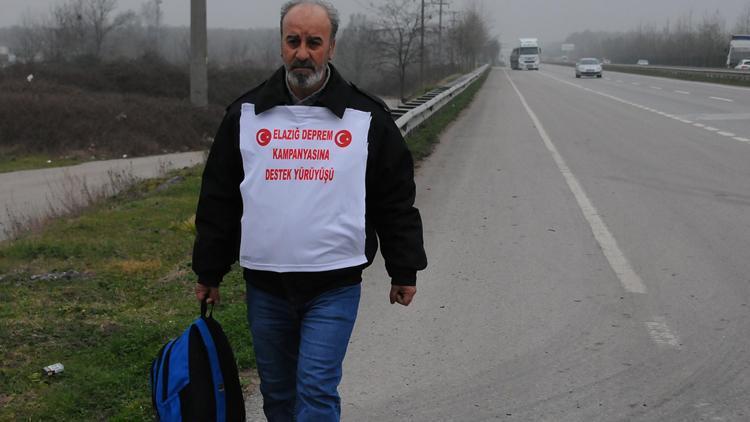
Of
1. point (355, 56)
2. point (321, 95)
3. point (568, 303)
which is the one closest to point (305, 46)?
point (321, 95)

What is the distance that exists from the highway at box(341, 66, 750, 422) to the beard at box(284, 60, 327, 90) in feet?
6.22

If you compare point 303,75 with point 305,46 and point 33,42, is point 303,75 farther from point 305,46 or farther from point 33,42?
point 33,42

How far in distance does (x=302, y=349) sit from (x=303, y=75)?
974 mm

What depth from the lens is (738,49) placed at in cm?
6644

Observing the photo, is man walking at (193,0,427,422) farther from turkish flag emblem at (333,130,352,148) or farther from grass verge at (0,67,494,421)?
grass verge at (0,67,494,421)

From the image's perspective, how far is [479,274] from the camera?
6.95 m

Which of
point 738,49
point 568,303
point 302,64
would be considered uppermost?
point 738,49

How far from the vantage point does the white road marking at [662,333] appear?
523cm

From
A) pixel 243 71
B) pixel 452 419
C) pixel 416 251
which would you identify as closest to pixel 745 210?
pixel 452 419

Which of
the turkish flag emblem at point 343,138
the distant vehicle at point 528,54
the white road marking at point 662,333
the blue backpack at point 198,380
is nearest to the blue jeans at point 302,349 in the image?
the blue backpack at point 198,380

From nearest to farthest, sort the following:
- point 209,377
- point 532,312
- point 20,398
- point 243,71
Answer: point 209,377, point 20,398, point 532,312, point 243,71

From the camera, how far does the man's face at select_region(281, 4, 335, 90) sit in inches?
117

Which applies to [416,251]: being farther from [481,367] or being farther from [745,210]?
[745,210]

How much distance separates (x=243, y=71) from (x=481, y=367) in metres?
52.9
